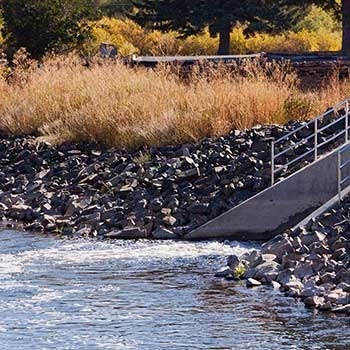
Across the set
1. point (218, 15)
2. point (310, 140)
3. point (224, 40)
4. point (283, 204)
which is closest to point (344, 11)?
point (218, 15)

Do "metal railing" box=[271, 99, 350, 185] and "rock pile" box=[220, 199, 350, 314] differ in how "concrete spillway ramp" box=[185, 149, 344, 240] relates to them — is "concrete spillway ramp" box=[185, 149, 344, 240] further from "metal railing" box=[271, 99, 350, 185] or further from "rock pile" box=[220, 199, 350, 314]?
"rock pile" box=[220, 199, 350, 314]

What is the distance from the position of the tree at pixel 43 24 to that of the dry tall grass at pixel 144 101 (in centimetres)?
639

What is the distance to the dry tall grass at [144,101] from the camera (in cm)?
2623

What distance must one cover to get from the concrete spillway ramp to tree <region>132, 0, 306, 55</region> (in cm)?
2944

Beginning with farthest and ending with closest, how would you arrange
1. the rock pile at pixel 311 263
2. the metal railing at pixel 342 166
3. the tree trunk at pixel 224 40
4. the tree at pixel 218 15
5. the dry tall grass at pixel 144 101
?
the tree trunk at pixel 224 40 → the tree at pixel 218 15 → the dry tall grass at pixel 144 101 → the metal railing at pixel 342 166 → the rock pile at pixel 311 263

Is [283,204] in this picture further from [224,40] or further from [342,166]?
[224,40]

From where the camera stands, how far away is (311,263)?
16781 millimetres

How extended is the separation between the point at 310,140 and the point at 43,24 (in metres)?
18.1

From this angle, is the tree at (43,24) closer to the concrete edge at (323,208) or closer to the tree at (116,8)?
the concrete edge at (323,208)

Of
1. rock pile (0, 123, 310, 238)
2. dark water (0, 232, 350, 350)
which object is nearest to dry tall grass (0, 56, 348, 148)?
rock pile (0, 123, 310, 238)

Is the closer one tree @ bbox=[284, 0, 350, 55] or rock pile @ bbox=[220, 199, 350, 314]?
rock pile @ bbox=[220, 199, 350, 314]

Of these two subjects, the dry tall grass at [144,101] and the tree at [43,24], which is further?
the tree at [43,24]

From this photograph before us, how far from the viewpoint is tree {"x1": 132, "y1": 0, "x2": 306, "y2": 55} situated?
51.2 meters

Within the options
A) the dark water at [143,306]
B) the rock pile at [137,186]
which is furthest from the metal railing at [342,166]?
the dark water at [143,306]
